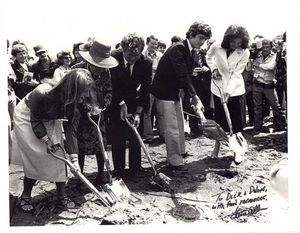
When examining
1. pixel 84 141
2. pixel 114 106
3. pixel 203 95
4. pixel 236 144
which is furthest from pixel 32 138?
pixel 203 95

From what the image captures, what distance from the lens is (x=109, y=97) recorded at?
3844mm

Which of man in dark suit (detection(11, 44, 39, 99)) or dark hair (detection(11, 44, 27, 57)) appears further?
man in dark suit (detection(11, 44, 39, 99))

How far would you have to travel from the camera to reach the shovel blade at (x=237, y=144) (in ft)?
14.7

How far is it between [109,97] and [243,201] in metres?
1.88

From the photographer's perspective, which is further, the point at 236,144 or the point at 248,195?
the point at 236,144

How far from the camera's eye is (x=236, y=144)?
4.54m

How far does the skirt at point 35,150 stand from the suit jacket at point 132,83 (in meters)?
0.92

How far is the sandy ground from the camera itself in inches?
132

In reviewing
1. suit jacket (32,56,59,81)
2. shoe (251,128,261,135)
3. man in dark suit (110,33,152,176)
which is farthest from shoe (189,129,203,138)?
suit jacket (32,56,59,81)

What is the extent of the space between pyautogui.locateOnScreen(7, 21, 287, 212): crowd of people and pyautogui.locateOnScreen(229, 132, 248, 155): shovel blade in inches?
3.9

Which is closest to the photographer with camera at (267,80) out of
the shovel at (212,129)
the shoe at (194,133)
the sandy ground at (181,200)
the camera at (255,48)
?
the camera at (255,48)

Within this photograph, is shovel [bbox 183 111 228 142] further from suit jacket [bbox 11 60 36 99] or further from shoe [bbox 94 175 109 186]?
suit jacket [bbox 11 60 36 99]

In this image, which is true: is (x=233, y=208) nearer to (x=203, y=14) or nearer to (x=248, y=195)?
(x=248, y=195)

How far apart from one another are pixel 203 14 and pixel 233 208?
2.20 meters
